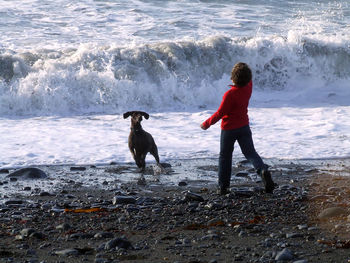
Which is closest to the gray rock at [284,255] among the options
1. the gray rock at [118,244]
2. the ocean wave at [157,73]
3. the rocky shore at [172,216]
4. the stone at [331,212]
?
the rocky shore at [172,216]

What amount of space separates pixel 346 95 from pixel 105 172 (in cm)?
1078

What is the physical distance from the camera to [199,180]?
917 cm

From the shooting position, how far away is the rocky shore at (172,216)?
17.5ft

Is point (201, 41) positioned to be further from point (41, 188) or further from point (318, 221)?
point (318, 221)

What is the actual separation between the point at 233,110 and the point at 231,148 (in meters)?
0.53

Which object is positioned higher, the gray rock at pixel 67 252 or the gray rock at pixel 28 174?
the gray rock at pixel 67 252

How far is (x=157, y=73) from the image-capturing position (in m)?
18.2

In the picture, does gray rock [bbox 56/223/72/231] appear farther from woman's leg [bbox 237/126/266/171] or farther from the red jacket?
woman's leg [bbox 237/126/266/171]

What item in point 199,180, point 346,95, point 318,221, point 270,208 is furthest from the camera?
point 346,95

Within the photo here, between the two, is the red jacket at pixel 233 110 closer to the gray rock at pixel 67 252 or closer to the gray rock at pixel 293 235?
the gray rock at pixel 293 235

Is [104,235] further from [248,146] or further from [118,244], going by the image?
[248,146]

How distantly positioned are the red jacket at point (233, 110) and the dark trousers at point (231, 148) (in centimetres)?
8

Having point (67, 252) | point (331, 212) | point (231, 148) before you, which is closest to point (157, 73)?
point (231, 148)

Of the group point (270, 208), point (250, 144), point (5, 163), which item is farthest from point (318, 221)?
point (5, 163)
